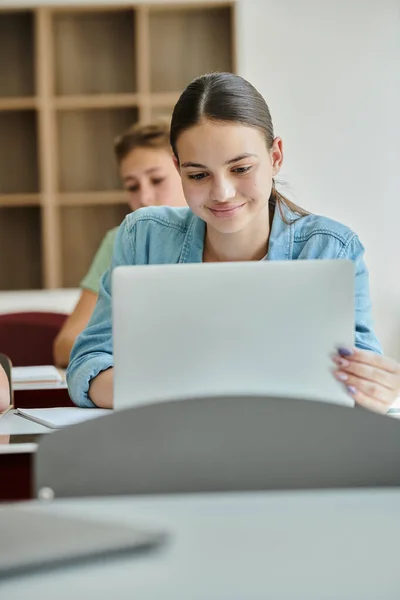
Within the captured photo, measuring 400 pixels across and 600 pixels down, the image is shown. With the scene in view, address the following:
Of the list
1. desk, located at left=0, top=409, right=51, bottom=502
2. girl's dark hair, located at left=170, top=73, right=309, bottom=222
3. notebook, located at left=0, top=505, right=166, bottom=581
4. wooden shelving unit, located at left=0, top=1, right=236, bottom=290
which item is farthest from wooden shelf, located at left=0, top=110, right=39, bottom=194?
notebook, located at left=0, top=505, right=166, bottom=581

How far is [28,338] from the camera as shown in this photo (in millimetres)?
3209

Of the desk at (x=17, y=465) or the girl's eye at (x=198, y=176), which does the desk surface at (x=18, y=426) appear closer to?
the desk at (x=17, y=465)

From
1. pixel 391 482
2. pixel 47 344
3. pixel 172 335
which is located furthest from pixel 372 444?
pixel 47 344

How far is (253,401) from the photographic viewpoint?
3.10 feet

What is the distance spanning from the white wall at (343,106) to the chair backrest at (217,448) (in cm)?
385

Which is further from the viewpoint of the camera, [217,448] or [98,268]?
[98,268]

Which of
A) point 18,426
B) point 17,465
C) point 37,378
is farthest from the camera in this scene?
point 37,378

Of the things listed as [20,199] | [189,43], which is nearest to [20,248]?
[20,199]

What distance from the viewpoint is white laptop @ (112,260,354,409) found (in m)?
1.21

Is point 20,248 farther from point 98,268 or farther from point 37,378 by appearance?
point 37,378

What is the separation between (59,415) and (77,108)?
333 centimetres

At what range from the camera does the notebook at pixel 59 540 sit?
702 millimetres

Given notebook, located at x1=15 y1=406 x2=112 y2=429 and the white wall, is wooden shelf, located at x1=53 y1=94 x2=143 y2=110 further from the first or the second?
notebook, located at x1=15 y1=406 x2=112 y2=429

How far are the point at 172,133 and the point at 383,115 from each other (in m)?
3.19
